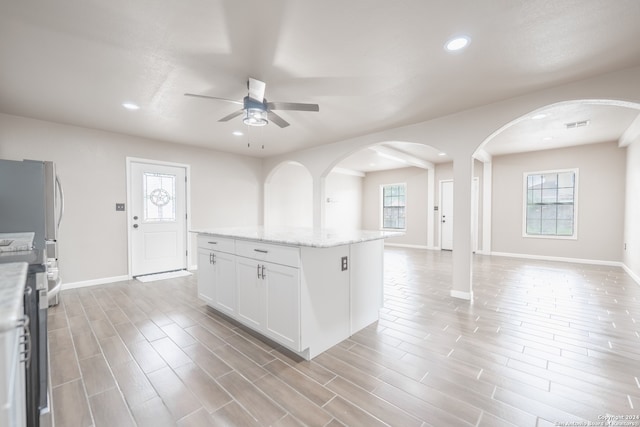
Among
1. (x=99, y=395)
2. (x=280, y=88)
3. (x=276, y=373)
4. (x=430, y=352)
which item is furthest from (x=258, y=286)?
(x=280, y=88)

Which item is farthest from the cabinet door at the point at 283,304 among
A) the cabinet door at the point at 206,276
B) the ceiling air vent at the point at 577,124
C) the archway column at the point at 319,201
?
the ceiling air vent at the point at 577,124

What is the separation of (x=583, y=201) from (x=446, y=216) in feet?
9.49

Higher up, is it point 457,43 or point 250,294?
point 457,43

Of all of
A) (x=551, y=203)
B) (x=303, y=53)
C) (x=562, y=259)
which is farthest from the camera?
(x=551, y=203)

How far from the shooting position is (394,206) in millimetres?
9219

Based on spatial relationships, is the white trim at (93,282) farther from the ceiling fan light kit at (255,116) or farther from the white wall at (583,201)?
the white wall at (583,201)

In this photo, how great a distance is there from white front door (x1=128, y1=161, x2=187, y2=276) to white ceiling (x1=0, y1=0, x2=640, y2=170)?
1.36 metres

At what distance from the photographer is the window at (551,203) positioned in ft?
19.8

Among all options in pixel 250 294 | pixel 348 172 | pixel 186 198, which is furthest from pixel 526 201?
pixel 186 198

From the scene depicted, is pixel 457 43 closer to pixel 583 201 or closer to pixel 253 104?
pixel 253 104

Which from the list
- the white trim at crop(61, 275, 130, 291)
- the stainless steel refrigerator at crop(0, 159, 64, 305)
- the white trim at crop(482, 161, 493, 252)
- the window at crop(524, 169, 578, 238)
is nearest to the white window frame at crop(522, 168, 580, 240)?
the window at crop(524, 169, 578, 238)

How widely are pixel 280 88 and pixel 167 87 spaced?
1184mm

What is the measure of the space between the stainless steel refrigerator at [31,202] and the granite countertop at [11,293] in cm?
231

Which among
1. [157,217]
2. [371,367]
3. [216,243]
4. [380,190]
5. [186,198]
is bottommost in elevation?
[371,367]
